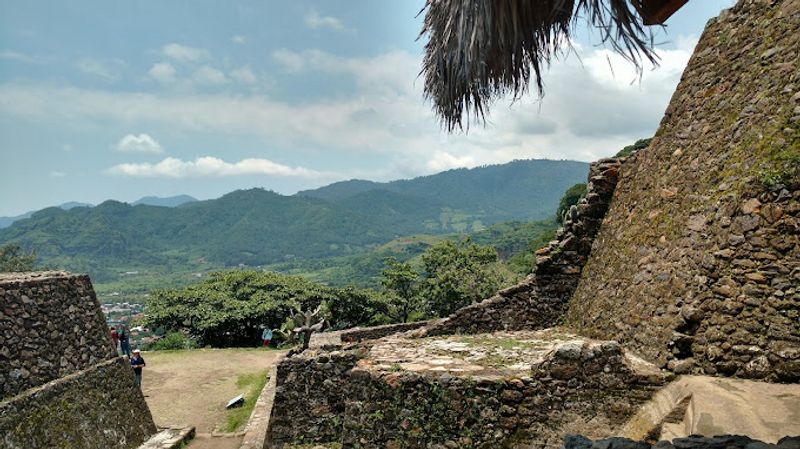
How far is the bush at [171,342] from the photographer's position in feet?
76.4

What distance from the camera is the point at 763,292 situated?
4133 mm

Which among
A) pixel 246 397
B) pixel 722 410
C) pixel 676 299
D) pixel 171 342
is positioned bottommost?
pixel 171 342

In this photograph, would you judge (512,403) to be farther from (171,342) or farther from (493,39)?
(171,342)

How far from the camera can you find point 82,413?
840 centimetres

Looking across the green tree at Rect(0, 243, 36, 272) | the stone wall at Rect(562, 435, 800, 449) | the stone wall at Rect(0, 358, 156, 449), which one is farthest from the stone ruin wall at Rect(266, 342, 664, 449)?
the green tree at Rect(0, 243, 36, 272)

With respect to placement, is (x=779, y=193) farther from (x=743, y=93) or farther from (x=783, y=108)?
(x=743, y=93)

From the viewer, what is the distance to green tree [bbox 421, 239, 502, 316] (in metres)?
29.0

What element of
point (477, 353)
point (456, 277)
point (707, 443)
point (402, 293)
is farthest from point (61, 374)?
point (402, 293)

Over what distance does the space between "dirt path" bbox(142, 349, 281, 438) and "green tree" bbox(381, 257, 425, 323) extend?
11.4 m

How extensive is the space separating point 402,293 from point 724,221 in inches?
1064

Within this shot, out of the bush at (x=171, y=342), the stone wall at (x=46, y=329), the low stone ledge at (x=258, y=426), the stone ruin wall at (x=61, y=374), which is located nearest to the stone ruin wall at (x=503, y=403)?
the low stone ledge at (x=258, y=426)

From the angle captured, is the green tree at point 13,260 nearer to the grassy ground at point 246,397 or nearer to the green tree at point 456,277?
the green tree at point 456,277

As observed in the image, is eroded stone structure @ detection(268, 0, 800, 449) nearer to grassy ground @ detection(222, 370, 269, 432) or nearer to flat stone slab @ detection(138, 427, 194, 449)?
flat stone slab @ detection(138, 427, 194, 449)

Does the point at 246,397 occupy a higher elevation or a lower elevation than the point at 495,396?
lower
